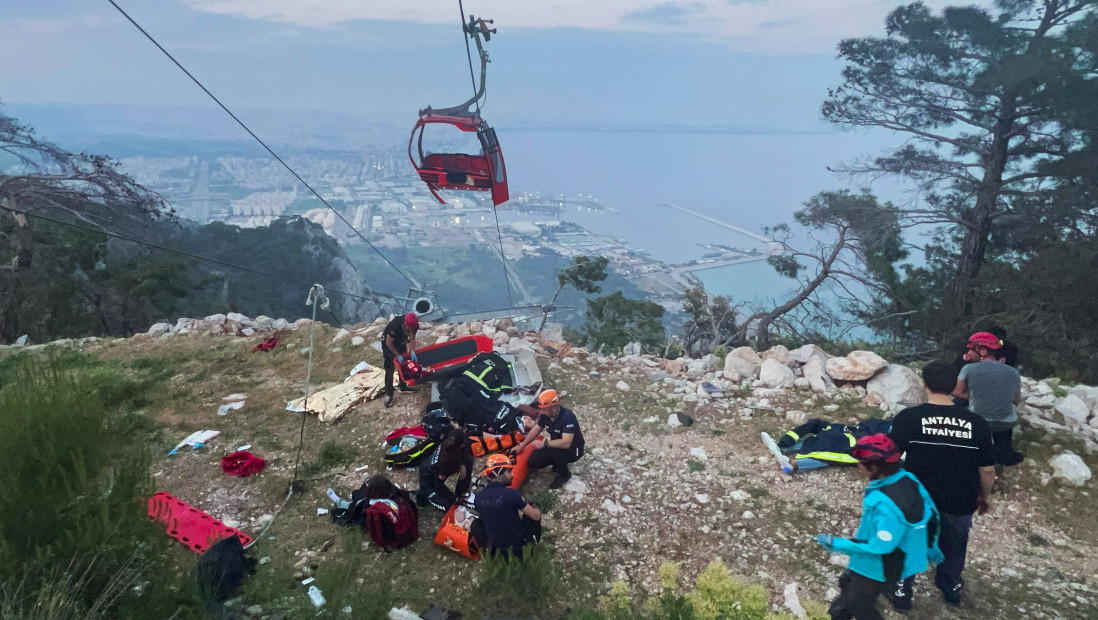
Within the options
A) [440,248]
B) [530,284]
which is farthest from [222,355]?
[440,248]

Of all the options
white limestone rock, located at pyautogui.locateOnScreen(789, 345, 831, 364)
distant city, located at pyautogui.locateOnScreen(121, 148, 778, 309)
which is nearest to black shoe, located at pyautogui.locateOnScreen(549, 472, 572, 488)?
white limestone rock, located at pyautogui.locateOnScreen(789, 345, 831, 364)

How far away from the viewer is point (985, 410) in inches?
176

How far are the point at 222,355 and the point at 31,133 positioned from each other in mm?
9465

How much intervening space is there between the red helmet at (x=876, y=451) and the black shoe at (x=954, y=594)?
5.68 feet

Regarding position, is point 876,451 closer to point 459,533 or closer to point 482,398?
point 459,533

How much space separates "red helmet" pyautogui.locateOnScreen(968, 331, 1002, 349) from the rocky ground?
170cm

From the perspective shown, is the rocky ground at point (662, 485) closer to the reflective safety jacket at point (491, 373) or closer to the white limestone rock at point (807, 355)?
the white limestone rock at point (807, 355)

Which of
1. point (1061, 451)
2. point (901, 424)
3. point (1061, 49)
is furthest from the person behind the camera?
point (1061, 49)

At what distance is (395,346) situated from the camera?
25.0ft

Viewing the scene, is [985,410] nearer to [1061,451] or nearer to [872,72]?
[1061,451]

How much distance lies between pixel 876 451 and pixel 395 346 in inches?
232

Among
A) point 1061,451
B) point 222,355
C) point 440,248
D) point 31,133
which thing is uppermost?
point 31,133

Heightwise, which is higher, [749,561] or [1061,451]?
[1061,451]

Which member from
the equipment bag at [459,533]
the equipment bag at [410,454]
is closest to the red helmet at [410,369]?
the equipment bag at [410,454]
